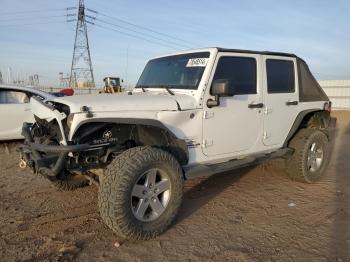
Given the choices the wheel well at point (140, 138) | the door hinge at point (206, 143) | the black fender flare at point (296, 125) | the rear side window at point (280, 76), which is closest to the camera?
the wheel well at point (140, 138)

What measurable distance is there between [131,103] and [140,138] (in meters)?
0.54

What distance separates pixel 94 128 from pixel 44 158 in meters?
0.58

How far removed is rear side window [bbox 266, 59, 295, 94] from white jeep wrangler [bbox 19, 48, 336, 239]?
0.05 ft

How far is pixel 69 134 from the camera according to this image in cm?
349

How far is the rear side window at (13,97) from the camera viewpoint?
27.3 feet

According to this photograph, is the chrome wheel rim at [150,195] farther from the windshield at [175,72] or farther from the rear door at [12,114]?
the rear door at [12,114]

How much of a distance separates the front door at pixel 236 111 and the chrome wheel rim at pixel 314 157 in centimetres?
148

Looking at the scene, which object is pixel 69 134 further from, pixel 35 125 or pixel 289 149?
pixel 289 149

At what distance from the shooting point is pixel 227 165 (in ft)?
15.2

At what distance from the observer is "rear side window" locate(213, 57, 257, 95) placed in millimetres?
4547

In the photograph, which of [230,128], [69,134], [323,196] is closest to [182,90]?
[230,128]

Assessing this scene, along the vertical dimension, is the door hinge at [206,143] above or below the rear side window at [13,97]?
below

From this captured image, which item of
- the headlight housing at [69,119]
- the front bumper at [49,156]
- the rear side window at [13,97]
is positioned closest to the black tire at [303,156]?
the front bumper at [49,156]

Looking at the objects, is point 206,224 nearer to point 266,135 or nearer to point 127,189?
point 127,189
